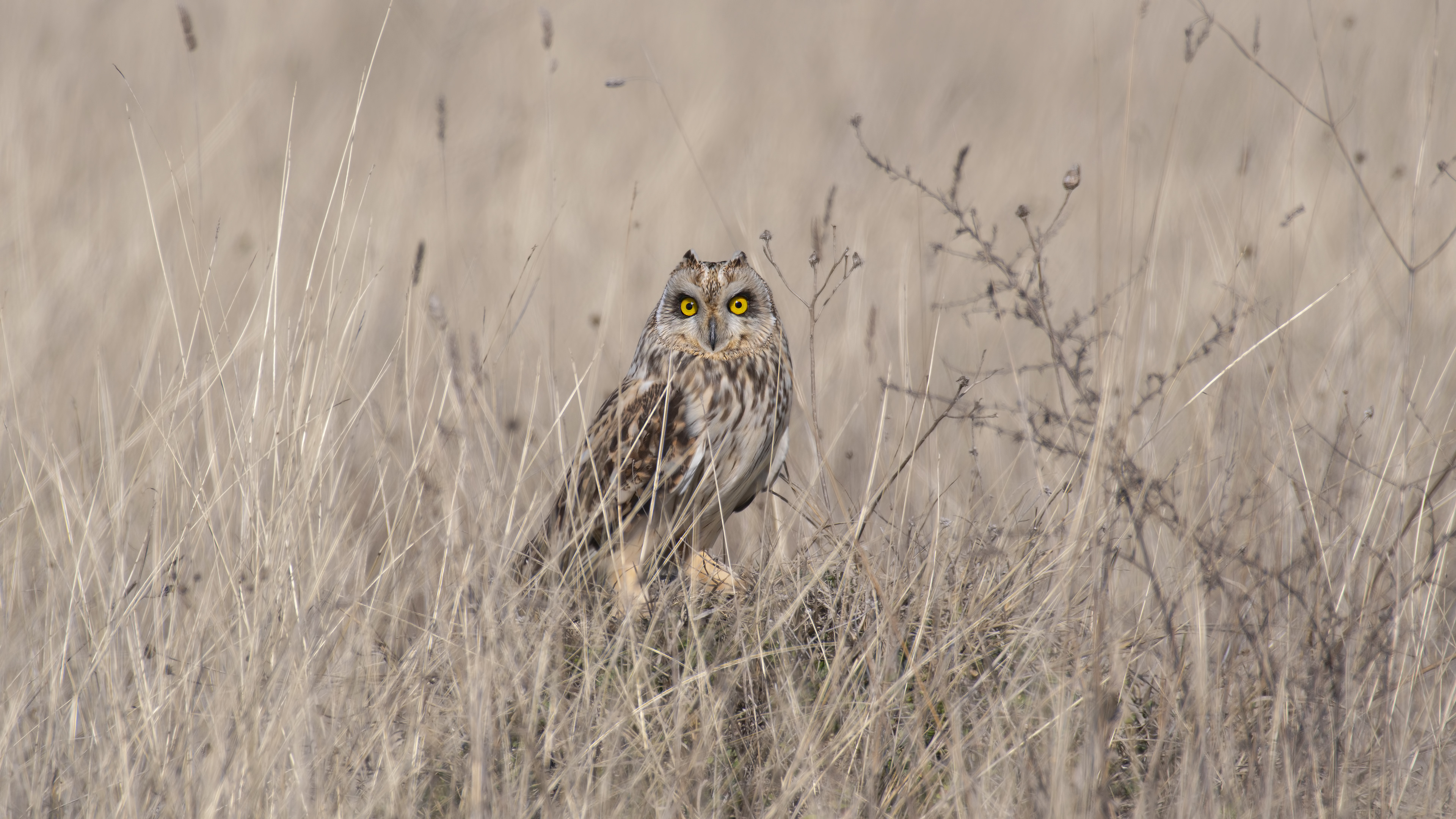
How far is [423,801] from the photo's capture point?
200 centimetres

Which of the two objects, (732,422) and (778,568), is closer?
(778,568)

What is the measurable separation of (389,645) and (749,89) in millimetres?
6871

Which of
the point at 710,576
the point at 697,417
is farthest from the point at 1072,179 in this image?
the point at 697,417

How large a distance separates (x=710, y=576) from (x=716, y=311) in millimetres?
821

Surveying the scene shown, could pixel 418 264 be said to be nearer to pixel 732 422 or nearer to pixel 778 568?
pixel 778 568

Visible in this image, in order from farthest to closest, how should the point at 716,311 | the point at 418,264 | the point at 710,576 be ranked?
the point at 716,311 < the point at 710,576 < the point at 418,264

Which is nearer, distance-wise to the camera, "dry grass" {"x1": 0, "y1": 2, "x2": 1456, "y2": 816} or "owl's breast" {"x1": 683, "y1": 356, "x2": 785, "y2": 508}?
"dry grass" {"x1": 0, "y1": 2, "x2": 1456, "y2": 816}

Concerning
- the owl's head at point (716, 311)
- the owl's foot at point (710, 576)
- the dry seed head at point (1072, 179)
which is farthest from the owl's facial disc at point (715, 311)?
the dry seed head at point (1072, 179)

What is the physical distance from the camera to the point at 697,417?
10.00 feet

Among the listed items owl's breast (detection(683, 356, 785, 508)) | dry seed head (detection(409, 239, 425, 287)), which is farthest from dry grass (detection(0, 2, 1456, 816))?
owl's breast (detection(683, 356, 785, 508))

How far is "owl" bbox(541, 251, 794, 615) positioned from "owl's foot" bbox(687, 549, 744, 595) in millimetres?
254

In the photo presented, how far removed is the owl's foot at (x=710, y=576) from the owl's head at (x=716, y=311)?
67cm

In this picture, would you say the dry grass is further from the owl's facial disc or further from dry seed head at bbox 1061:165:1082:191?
the owl's facial disc

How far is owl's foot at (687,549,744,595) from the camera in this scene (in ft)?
7.92
